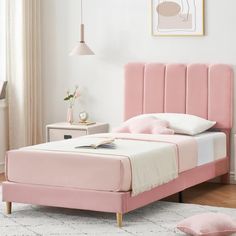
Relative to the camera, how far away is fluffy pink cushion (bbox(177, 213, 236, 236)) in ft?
15.0

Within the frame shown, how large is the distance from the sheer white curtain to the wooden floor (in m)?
1.86

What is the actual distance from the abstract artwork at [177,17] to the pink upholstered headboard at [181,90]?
32 centimetres

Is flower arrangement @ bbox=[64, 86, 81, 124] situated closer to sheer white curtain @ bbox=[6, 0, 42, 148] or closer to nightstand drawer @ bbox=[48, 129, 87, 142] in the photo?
nightstand drawer @ bbox=[48, 129, 87, 142]

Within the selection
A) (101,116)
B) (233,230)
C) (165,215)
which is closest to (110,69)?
(101,116)

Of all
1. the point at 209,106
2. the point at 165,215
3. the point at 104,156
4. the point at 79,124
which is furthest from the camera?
the point at 79,124

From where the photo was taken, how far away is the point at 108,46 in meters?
7.02

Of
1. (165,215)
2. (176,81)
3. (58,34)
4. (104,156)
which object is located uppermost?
(58,34)

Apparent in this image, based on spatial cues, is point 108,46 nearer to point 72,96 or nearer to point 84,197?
point 72,96

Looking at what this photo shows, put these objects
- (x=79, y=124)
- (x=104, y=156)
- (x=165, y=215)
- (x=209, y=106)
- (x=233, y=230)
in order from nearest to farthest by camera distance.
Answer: (x=233, y=230) < (x=104, y=156) < (x=165, y=215) < (x=209, y=106) < (x=79, y=124)

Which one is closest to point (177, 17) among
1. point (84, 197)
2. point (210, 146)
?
point (210, 146)

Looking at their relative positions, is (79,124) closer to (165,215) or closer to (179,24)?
(179,24)

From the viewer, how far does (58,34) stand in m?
7.30

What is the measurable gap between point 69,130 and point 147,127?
98cm

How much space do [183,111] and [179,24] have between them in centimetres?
79
